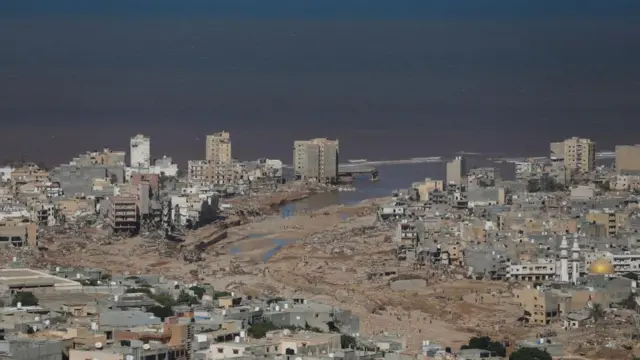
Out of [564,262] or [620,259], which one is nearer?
[564,262]

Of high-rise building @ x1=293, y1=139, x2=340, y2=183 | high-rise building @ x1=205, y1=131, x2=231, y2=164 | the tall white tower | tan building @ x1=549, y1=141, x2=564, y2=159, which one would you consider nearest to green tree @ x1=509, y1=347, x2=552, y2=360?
tan building @ x1=549, y1=141, x2=564, y2=159

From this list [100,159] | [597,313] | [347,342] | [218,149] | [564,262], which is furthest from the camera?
[218,149]

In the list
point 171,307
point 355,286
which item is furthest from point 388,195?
point 171,307

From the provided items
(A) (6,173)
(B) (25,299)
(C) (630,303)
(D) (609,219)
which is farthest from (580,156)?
(B) (25,299)

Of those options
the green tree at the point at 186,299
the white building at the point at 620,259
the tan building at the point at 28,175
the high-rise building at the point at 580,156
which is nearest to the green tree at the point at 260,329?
the green tree at the point at 186,299

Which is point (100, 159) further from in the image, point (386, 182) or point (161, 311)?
point (161, 311)

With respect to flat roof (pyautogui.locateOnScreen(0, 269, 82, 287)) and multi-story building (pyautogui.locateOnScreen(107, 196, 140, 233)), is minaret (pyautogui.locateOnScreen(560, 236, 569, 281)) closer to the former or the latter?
flat roof (pyautogui.locateOnScreen(0, 269, 82, 287))

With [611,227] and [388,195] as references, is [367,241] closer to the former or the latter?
[611,227]
